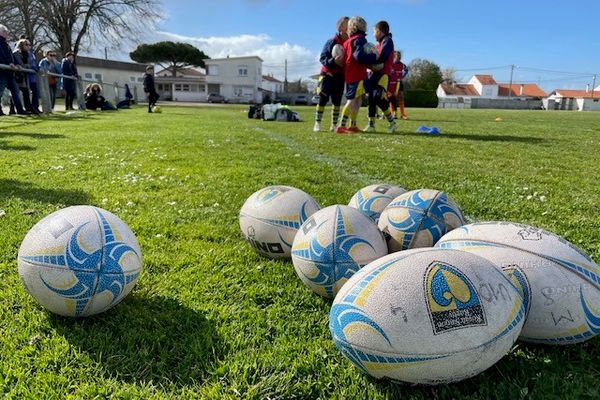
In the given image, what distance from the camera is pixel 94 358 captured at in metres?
2.14

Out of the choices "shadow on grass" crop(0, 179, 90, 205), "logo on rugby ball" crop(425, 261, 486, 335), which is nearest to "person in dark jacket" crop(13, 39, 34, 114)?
"shadow on grass" crop(0, 179, 90, 205)

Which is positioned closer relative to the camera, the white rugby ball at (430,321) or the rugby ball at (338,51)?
the white rugby ball at (430,321)

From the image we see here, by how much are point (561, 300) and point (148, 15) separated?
4938cm

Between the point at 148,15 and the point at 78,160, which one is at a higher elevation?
the point at 148,15

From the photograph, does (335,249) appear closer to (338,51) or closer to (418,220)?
(418,220)

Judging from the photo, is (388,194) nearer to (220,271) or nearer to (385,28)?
(220,271)

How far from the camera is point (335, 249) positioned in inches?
105

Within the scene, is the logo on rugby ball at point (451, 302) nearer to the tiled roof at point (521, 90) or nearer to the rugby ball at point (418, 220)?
the rugby ball at point (418, 220)

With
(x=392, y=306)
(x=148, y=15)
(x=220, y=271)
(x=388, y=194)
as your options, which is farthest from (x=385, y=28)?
(x=148, y=15)

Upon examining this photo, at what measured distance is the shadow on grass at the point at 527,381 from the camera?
1911 mm

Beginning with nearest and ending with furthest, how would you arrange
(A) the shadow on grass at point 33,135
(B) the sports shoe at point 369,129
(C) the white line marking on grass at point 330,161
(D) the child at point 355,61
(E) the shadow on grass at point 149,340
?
1. (E) the shadow on grass at point 149,340
2. (C) the white line marking on grass at point 330,161
3. (D) the child at point 355,61
4. (A) the shadow on grass at point 33,135
5. (B) the sports shoe at point 369,129

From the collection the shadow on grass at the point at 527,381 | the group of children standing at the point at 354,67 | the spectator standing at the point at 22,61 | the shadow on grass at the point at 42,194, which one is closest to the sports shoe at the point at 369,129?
the group of children standing at the point at 354,67

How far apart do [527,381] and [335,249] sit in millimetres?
1172

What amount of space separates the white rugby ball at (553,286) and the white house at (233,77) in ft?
260
